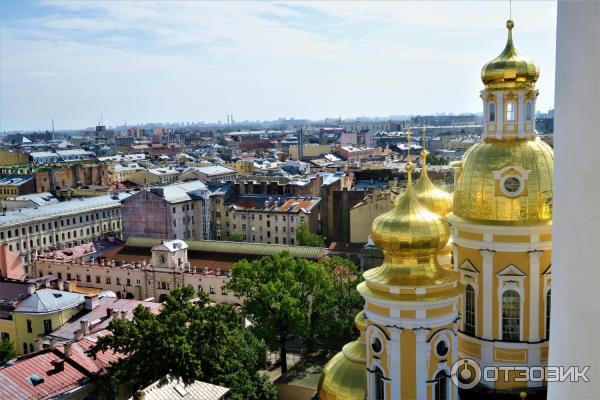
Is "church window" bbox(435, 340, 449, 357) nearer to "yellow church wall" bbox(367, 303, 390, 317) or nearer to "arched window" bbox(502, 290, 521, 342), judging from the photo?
"yellow church wall" bbox(367, 303, 390, 317)

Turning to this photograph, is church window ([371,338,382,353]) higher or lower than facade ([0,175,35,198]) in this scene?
higher

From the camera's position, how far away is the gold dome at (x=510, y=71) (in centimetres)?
2028

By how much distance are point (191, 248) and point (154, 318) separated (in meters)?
29.9

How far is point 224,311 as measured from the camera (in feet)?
100.0

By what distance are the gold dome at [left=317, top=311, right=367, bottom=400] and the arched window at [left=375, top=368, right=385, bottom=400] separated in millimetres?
1070

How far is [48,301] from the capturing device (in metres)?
39.2

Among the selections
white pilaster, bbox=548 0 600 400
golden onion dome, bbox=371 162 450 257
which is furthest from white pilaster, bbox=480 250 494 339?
white pilaster, bbox=548 0 600 400

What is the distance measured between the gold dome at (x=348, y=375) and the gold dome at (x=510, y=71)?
8.82m

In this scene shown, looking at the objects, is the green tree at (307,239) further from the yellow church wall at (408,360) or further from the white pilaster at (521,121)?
the yellow church wall at (408,360)

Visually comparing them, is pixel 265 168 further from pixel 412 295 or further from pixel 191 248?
pixel 412 295

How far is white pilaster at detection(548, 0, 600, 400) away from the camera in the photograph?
221 inches

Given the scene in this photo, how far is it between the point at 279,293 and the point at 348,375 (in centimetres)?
1811

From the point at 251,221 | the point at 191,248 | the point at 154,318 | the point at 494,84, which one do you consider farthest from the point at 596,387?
the point at 251,221

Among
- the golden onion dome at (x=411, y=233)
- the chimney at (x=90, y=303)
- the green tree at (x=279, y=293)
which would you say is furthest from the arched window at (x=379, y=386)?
the chimney at (x=90, y=303)
